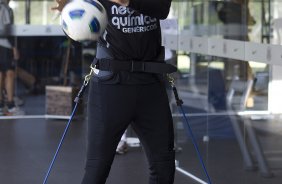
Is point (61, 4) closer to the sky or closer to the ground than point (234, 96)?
closer to the sky

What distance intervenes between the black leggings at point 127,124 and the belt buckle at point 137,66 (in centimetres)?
9

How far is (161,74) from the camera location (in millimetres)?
3695

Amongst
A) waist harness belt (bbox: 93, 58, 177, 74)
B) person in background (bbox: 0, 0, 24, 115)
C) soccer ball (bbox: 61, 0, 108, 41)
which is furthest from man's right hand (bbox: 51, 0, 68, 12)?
person in background (bbox: 0, 0, 24, 115)

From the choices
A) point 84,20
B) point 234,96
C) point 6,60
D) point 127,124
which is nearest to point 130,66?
point 127,124

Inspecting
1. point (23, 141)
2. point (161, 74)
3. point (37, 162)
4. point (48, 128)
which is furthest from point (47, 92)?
point (161, 74)

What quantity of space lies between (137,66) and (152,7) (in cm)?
38

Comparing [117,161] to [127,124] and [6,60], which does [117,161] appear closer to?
[127,124]

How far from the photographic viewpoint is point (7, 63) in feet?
33.7

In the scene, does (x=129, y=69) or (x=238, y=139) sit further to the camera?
(x=238, y=139)

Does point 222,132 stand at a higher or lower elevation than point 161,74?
lower

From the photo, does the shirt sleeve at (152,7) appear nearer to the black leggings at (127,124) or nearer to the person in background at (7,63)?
the black leggings at (127,124)

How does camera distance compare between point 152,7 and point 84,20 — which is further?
point 152,7

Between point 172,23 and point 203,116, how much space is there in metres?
1.03

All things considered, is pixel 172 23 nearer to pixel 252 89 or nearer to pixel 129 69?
pixel 252 89
